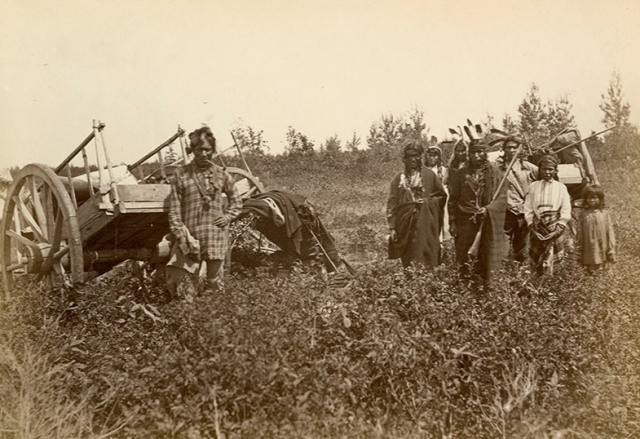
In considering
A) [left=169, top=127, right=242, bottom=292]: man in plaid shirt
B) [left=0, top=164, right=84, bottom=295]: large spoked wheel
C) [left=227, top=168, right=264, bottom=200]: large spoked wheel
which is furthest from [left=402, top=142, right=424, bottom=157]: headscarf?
[left=0, top=164, right=84, bottom=295]: large spoked wheel

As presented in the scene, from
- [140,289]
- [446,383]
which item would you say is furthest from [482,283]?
[140,289]

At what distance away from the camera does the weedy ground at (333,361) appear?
3480 millimetres

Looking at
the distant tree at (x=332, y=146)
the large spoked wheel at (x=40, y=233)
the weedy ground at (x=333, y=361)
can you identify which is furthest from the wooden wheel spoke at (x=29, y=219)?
the distant tree at (x=332, y=146)

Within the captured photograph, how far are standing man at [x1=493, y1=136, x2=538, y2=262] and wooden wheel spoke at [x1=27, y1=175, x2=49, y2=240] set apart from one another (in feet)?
14.9

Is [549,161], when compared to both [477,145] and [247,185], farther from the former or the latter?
[247,185]

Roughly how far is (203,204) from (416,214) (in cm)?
219

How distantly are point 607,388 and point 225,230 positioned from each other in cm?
315

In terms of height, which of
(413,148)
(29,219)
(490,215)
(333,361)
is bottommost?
(333,361)

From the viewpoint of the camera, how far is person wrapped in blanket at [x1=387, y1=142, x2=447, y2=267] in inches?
244

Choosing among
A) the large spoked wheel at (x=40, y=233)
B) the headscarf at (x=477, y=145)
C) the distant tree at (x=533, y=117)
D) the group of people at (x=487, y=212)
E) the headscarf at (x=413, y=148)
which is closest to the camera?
the large spoked wheel at (x=40, y=233)

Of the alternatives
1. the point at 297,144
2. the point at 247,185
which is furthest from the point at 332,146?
the point at 247,185

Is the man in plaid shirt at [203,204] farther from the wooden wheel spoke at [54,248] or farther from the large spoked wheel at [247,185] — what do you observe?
the large spoked wheel at [247,185]

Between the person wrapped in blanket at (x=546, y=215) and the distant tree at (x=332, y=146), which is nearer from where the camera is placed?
the person wrapped in blanket at (x=546, y=215)

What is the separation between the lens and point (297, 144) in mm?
24156
